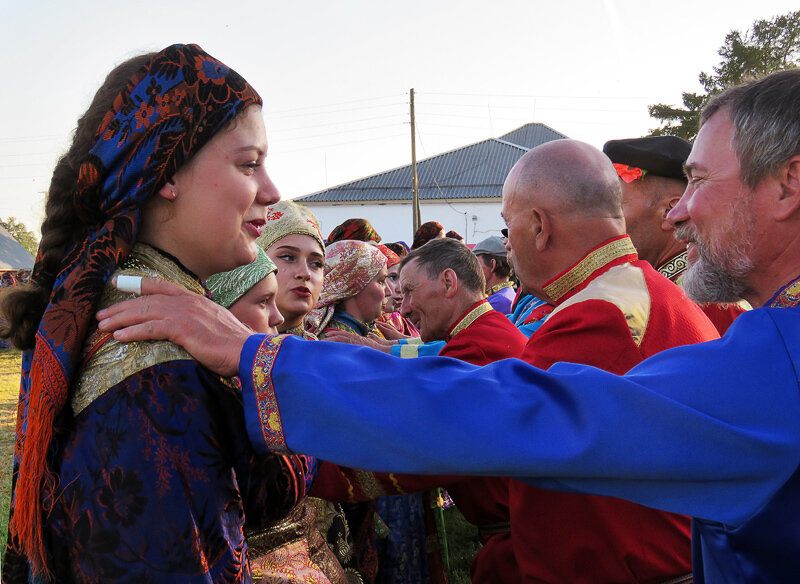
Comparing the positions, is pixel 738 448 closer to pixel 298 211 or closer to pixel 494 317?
pixel 494 317

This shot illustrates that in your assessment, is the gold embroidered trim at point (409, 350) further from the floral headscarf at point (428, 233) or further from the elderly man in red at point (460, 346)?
the floral headscarf at point (428, 233)

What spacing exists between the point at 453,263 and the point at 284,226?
121 cm

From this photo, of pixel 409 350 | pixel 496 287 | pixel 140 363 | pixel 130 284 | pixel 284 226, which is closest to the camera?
pixel 140 363

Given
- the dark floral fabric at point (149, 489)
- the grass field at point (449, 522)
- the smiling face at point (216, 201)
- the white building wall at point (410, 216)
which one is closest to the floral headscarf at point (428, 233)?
the grass field at point (449, 522)

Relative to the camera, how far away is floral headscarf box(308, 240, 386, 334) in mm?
4961

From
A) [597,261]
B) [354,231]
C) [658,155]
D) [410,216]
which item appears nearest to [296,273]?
[597,261]

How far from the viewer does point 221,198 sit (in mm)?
1788

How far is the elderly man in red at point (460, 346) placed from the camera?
2557 mm

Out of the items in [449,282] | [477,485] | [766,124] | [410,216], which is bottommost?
[477,485]

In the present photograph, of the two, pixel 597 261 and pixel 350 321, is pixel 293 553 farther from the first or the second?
pixel 350 321

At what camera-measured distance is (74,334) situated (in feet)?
5.19

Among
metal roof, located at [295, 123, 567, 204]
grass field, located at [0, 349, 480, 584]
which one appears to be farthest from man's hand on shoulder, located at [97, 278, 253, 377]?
metal roof, located at [295, 123, 567, 204]

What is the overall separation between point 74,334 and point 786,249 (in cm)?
192

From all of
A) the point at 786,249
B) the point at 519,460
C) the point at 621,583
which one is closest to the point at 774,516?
the point at 519,460
